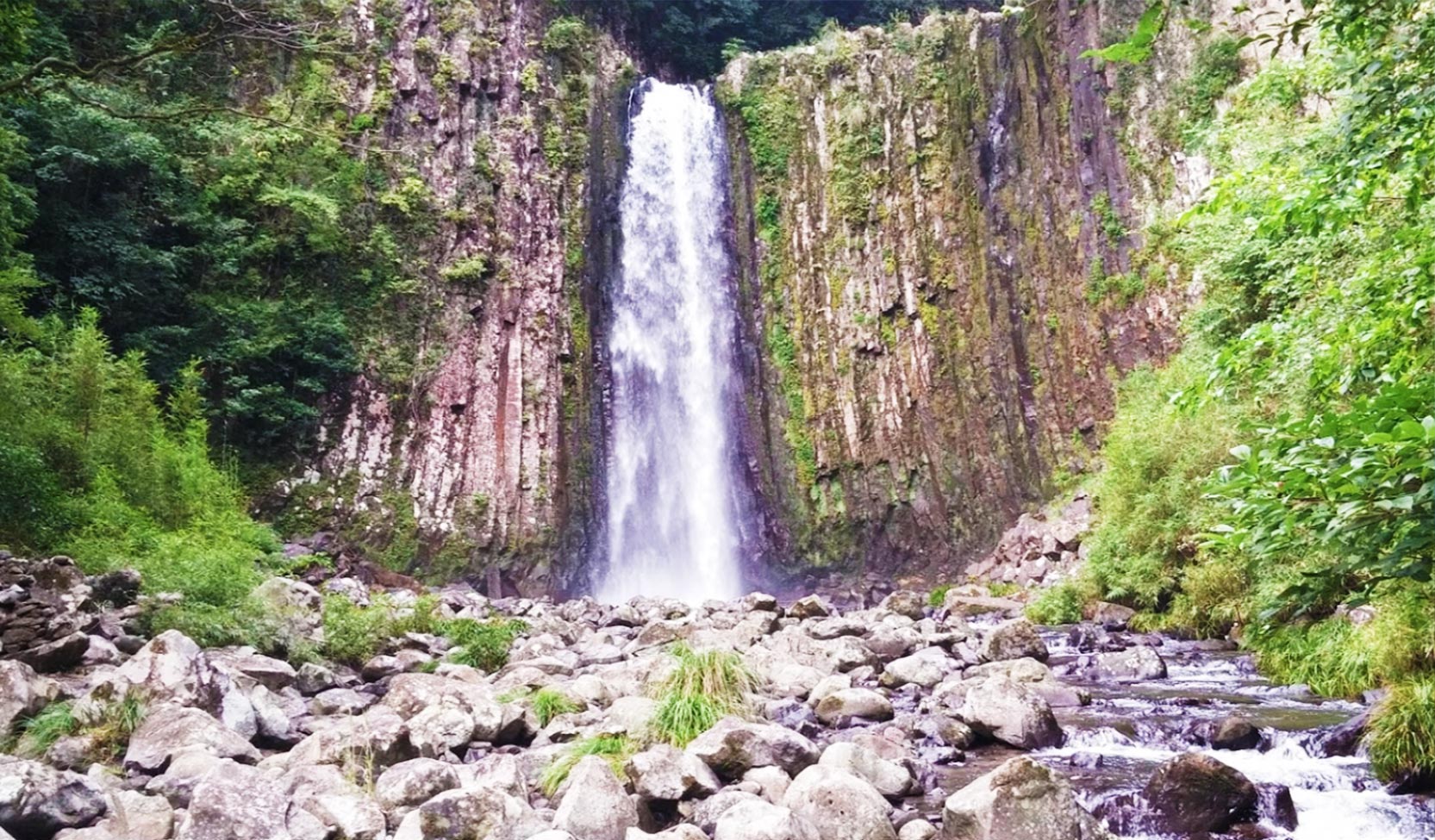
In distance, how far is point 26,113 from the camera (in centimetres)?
1750

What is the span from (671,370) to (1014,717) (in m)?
18.5

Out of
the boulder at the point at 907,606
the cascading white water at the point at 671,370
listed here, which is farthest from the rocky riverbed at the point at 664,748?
the cascading white water at the point at 671,370

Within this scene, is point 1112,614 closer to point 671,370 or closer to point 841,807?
point 841,807

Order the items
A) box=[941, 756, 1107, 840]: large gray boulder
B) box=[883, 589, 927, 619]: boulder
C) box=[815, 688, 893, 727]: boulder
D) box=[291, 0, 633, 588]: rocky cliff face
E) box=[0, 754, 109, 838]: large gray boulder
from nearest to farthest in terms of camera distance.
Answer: box=[0, 754, 109, 838]: large gray boulder
box=[941, 756, 1107, 840]: large gray boulder
box=[815, 688, 893, 727]: boulder
box=[883, 589, 927, 619]: boulder
box=[291, 0, 633, 588]: rocky cliff face

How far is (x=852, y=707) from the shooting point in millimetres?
7906

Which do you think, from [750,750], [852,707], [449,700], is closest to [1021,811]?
[750,750]

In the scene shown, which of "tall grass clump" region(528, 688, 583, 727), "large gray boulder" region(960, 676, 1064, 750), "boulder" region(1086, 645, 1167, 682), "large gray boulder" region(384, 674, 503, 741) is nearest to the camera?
"large gray boulder" region(960, 676, 1064, 750)

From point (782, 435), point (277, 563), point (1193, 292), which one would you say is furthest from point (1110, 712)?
point (782, 435)

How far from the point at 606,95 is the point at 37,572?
2141cm

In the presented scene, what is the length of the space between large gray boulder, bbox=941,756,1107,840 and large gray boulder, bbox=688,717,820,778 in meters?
1.40

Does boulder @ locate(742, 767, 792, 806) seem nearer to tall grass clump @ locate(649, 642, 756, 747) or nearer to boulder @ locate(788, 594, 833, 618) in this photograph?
tall grass clump @ locate(649, 642, 756, 747)

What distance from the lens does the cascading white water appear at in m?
23.2

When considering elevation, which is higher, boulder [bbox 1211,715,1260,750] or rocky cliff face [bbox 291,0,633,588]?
rocky cliff face [bbox 291,0,633,588]

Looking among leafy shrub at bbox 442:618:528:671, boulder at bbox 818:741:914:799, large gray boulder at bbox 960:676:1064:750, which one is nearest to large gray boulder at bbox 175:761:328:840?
boulder at bbox 818:741:914:799
